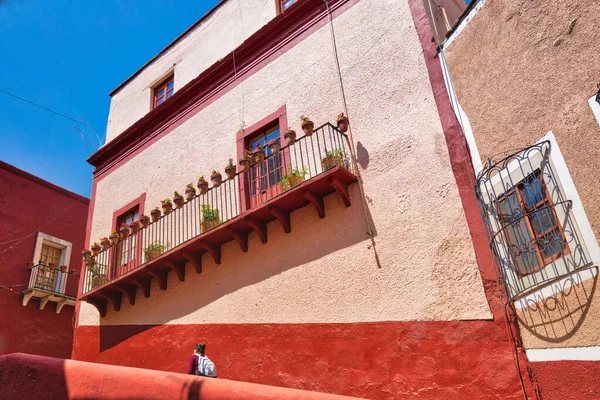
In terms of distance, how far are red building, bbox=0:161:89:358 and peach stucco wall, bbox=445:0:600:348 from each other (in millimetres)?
12741

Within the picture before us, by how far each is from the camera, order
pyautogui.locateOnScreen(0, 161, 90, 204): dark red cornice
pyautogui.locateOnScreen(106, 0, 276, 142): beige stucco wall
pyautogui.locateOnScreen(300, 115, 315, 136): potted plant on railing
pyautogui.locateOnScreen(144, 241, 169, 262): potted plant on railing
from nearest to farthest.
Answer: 1. pyautogui.locateOnScreen(300, 115, 315, 136): potted plant on railing
2. pyautogui.locateOnScreen(144, 241, 169, 262): potted plant on railing
3. pyautogui.locateOnScreen(106, 0, 276, 142): beige stucco wall
4. pyautogui.locateOnScreen(0, 161, 90, 204): dark red cornice

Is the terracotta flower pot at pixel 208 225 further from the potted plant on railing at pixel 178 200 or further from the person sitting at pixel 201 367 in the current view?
the person sitting at pixel 201 367

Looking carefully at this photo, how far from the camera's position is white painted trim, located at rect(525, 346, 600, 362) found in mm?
5104

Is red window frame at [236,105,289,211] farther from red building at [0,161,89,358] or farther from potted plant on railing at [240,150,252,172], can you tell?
red building at [0,161,89,358]

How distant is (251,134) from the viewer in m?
10.3

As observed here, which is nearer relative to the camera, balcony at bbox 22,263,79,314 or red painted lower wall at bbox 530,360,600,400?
red painted lower wall at bbox 530,360,600,400

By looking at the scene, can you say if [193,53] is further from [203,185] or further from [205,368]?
[205,368]

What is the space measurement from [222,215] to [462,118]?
15.2ft

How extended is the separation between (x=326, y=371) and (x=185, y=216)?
14.9ft

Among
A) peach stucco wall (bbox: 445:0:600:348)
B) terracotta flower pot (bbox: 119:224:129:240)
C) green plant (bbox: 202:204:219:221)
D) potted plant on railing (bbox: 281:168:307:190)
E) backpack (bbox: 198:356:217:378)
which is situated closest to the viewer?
peach stucco wall (bbox: 445:0:600:348)

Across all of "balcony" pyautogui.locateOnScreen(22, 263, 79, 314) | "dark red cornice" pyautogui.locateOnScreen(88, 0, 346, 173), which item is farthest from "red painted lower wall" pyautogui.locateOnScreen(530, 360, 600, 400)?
"balcony" pyautogui.locateOnScreen(22, 263, 79, 314)

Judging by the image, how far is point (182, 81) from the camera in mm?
13047

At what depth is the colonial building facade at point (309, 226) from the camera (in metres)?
6.75

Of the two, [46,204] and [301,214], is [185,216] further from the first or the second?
[46,204]
